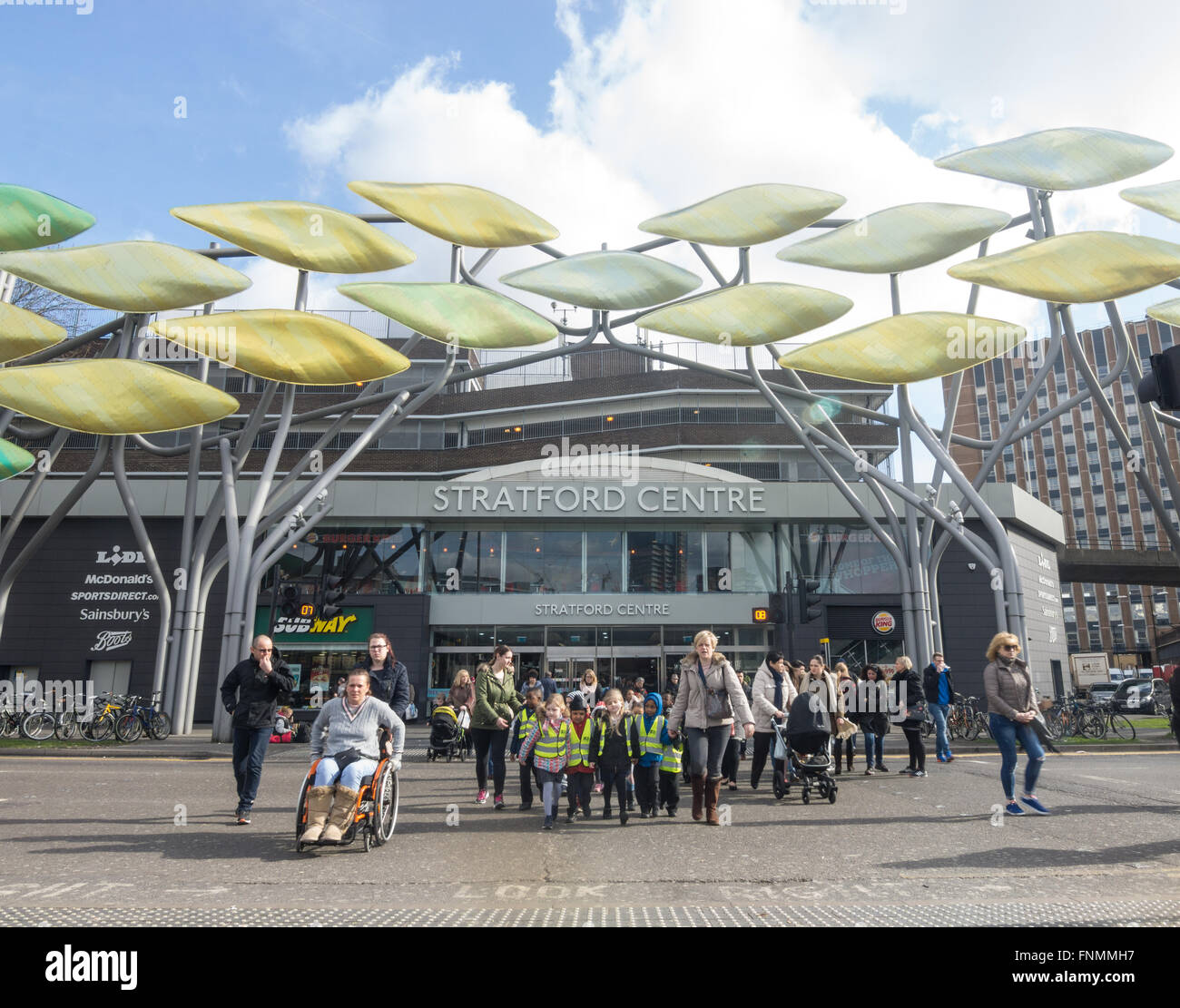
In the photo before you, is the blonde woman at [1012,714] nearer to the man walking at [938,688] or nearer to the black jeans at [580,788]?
the man walking at [938,688]

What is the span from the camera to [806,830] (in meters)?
8.12

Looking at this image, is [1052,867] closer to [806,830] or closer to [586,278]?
[806,830]

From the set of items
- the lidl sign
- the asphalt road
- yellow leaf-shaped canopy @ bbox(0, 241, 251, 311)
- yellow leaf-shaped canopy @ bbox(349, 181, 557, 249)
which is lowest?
the asphalt road

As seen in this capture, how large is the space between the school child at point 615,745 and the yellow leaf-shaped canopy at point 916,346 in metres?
15.9

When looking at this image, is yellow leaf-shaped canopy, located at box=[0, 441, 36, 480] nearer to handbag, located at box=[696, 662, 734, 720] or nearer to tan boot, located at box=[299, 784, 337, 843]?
tan boot, located at box=[299, 784, 337, 843]

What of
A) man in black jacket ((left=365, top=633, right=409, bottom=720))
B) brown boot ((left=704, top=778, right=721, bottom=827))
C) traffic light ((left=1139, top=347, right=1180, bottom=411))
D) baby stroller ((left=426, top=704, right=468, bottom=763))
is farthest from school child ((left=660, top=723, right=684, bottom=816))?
baby stroller ((left=426, top=704, right=468, bottom=763))

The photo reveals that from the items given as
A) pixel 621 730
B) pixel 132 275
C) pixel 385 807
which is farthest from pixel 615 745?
pixel 132 275

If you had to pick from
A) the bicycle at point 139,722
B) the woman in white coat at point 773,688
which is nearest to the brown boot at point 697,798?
the woman in white coat at point 773,688

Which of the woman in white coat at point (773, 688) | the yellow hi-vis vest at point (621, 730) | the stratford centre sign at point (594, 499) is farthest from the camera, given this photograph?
the stratford centre sign at point (594, 499)

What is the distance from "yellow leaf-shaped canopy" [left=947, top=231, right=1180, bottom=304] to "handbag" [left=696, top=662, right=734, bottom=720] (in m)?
17.3

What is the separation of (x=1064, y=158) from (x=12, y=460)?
31.8 metres

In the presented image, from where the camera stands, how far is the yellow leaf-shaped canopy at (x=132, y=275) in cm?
2258

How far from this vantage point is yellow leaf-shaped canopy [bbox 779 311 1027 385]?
22.4 m
